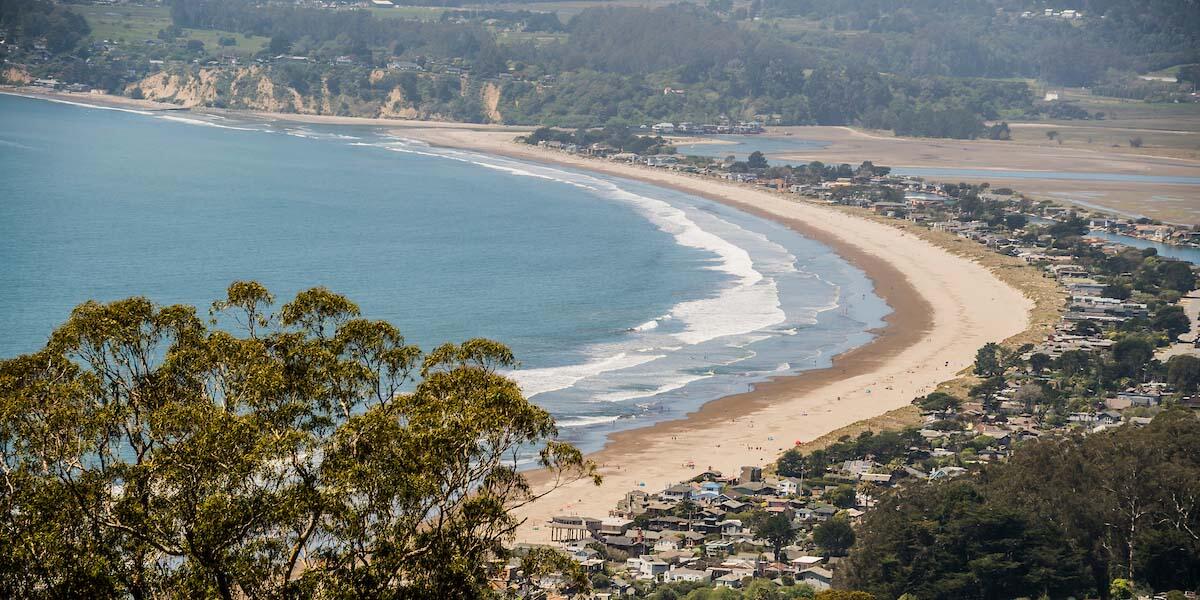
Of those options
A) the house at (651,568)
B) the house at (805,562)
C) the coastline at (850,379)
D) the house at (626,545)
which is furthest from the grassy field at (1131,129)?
the house at (651,568)

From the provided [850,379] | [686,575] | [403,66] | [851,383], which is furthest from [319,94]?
[686,575]

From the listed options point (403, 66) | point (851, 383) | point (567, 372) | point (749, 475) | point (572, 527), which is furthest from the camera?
point (403, 66)

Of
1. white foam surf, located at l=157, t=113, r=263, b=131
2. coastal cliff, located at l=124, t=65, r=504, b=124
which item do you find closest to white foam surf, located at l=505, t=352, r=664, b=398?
white foam surf, located at l=157, t=113, r=263, b=131

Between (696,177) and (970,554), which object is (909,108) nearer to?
(696,177)

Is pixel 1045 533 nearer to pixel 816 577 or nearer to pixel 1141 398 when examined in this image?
pixel 816 577

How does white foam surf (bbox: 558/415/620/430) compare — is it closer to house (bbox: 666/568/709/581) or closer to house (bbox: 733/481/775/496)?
house (bbox: 733/481/775/496)

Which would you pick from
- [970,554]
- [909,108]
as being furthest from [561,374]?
[909,108]
